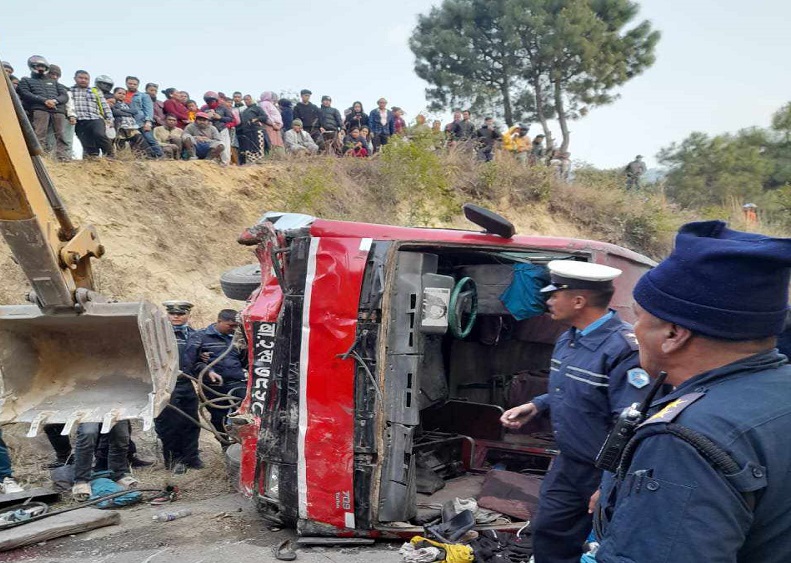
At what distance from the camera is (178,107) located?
35.5ft

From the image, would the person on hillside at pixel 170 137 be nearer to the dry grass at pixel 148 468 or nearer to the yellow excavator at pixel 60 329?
the dry grass at pixel 148 468

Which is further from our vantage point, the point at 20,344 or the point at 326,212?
the point at 326,212

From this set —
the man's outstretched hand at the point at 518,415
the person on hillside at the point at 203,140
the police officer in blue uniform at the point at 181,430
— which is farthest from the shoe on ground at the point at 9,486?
the person on hillside at the point at 203,140

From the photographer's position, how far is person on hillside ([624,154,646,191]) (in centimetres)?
1762

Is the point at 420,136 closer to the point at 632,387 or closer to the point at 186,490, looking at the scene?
the point at 186,490

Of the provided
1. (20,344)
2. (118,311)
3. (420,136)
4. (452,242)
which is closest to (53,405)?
(20,344)

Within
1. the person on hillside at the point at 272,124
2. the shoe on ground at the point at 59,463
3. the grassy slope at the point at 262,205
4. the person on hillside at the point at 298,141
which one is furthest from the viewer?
the person on hillside at the point at 298,141

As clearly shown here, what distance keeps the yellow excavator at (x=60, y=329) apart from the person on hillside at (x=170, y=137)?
6.91 m

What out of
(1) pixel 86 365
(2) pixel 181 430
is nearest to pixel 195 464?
(2) pixel 181 430

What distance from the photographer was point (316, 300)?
12.5 ft

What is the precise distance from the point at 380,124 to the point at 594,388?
11.5 metres

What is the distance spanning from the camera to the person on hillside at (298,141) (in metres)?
12.3

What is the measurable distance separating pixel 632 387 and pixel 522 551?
4.85ft

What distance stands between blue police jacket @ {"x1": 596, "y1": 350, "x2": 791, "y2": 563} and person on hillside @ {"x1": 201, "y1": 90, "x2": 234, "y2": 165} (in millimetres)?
10847
